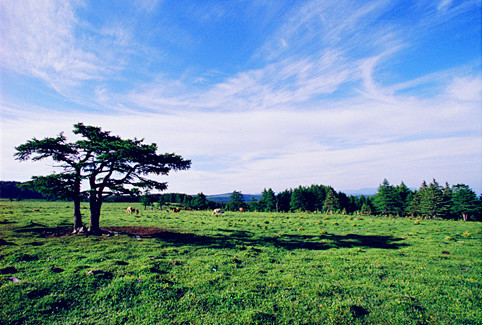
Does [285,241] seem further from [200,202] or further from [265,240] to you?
[200,202]

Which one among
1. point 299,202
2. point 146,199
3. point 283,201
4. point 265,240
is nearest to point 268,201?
point 283,201

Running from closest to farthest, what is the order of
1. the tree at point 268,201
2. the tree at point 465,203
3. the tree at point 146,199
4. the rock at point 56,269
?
the rock at point 56,269 < the tree at point 146,199 < the tree at point 465,203 < the tree at point 268,201

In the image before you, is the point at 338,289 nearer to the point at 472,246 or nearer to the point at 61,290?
the point at 61,290

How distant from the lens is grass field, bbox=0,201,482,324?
7613 millimetres

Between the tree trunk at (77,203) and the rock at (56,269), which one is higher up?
the tree trunk at (77,203)

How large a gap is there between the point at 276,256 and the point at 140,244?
→ 1108 centimetres

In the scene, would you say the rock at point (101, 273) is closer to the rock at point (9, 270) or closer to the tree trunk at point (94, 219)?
the rock at point (9, 270)

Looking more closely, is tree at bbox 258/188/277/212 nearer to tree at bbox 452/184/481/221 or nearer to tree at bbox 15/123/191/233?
tree at bbox 452/184/481/221

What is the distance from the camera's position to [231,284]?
10.0 m

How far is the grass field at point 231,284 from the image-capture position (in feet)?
25.0

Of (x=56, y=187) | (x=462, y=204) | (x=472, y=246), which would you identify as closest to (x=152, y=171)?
(x=56, y=187)

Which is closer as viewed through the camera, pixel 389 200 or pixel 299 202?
pixel 389 200

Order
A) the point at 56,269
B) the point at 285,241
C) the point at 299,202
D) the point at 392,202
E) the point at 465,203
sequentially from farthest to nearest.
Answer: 1. the point at 299,202
2. the point at 392,202
3. the point at 465,203
4. the point at 285,241
5. the point at 56,269

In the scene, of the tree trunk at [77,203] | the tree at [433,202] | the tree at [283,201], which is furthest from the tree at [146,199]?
the tree at [433,202]
